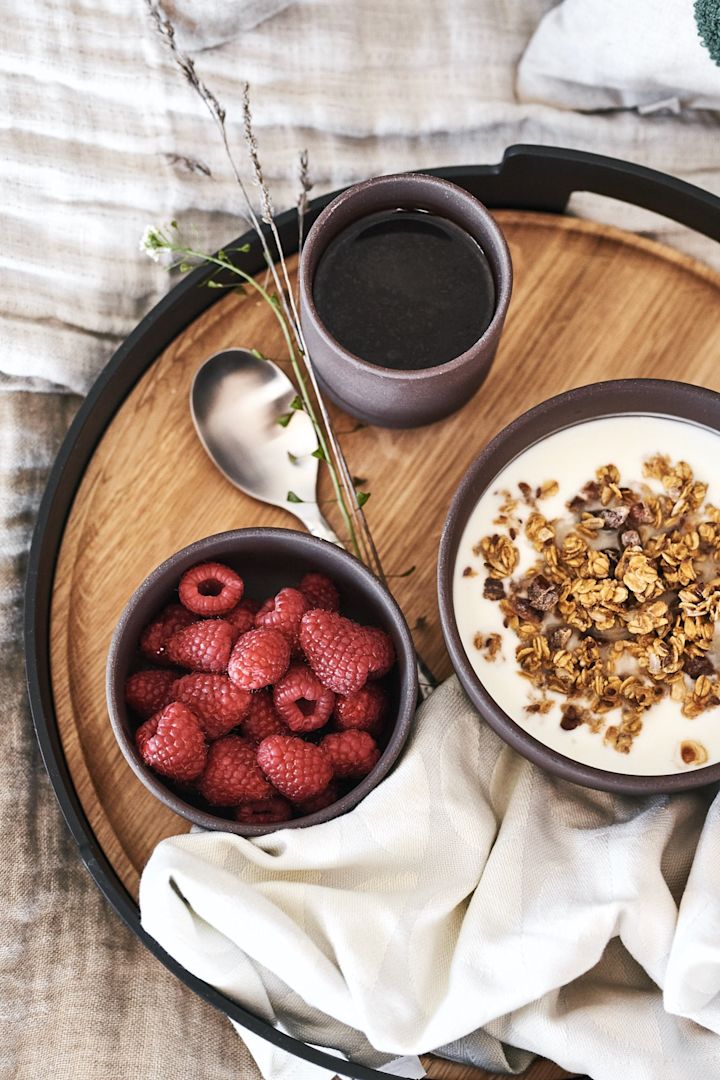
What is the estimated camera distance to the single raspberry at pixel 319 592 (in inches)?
31.6

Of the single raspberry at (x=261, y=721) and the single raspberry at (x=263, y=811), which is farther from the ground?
the single raspberry at (x=261, y=721)

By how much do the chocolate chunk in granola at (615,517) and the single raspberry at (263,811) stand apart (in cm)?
31

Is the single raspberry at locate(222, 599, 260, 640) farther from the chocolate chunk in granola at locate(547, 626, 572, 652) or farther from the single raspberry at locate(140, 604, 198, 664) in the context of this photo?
the chocolate chunk in granola at locate(547, 626, 572, 652)

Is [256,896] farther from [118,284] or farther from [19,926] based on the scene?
[118,284]

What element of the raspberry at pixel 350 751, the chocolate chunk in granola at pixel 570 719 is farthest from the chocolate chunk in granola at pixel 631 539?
the raspberry at pixel 350 751

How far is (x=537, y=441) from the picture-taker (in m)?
0.83

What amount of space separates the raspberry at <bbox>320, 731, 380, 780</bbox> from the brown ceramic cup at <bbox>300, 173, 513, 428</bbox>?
9.5 inches

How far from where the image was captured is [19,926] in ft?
2.81

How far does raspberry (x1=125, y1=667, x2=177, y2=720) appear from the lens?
77 centimetres

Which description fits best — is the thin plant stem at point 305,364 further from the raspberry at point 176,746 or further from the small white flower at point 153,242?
the raspberry at point 176,746

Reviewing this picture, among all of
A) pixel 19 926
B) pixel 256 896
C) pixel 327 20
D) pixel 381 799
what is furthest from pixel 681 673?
pixel 327 20

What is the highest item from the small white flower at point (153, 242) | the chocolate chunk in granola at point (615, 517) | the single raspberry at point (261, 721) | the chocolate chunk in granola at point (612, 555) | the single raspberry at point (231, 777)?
the small white flower at point (153, 242)

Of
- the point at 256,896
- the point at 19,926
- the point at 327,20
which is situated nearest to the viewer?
the point at 256,896

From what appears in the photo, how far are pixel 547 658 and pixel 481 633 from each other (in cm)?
5
